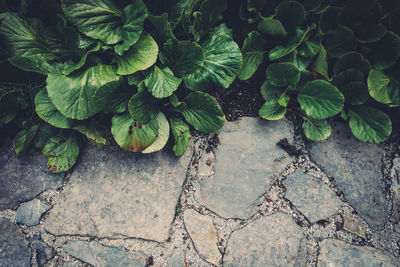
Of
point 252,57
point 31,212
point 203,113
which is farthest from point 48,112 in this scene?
point 252,57

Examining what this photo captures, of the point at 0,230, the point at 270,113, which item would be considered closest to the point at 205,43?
the point at 270,113

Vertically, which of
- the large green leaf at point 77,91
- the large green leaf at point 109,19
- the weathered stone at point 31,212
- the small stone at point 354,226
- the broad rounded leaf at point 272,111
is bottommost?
the weathered stone at point 31,212

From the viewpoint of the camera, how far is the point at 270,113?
4.69 ft

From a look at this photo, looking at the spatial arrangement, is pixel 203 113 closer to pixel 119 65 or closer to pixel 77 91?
pixel 119 65

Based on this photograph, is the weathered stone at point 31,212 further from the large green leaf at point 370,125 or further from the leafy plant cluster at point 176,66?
the large green leaf at point 370,125

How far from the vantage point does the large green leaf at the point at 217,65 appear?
135 centimetres

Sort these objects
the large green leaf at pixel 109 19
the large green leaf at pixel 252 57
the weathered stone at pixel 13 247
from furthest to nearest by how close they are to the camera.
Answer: the large green leaf at pixel 252 57 < the weathered stone at pixel 13 247 < the large green leaf at pixel 109 19

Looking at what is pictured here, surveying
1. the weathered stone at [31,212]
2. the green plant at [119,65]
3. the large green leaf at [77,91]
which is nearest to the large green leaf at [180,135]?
the green plant at [119,65]

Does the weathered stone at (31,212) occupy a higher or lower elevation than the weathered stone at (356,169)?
lower

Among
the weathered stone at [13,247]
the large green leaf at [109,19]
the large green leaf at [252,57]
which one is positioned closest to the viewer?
the large green leaf at [109,19]

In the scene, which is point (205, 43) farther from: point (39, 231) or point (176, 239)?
point (39, 231)

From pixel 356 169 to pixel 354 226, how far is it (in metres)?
0.29

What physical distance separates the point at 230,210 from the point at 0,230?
1.14m

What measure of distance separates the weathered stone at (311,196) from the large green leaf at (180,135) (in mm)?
560
